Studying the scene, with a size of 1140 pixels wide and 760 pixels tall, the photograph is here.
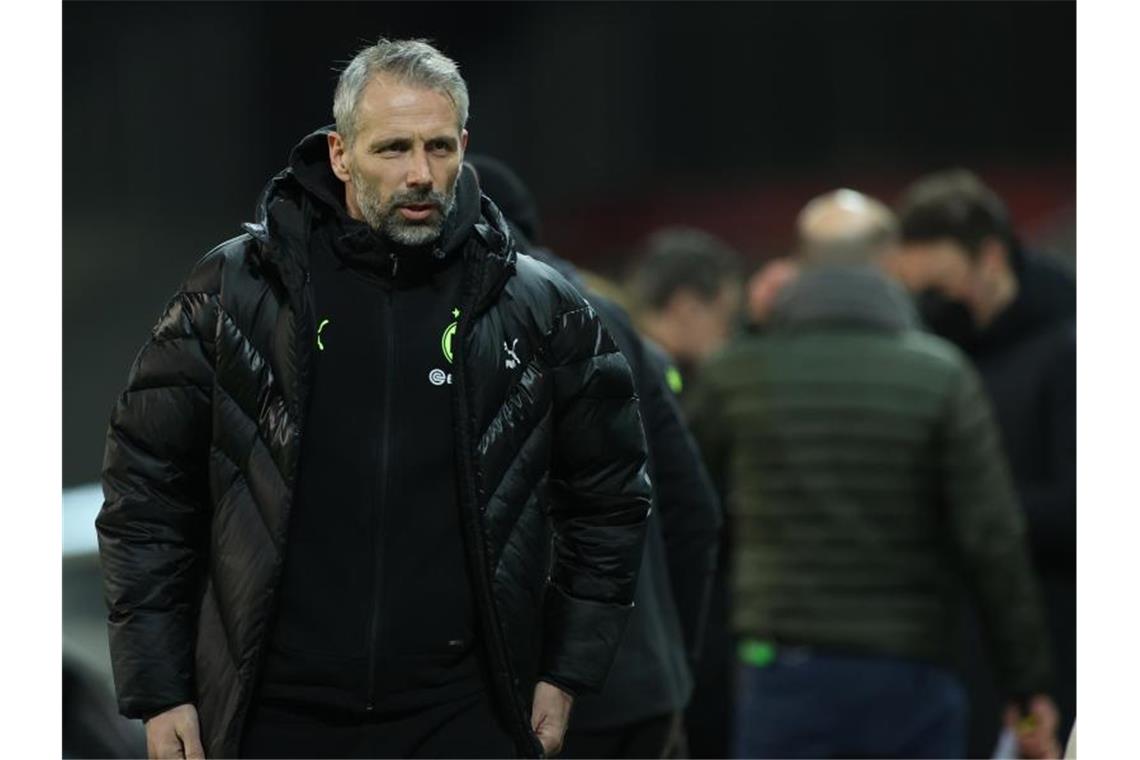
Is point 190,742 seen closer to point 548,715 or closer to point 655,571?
point 548,715

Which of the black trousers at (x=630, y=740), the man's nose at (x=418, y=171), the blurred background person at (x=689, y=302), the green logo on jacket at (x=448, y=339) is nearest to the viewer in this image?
the man's nose at (x=418, y=171)

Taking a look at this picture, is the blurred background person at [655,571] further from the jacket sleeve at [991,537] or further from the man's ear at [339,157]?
the jacket sleeve at [991,537]

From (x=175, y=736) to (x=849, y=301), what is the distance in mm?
2794

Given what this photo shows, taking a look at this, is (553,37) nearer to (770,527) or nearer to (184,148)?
(184,148)

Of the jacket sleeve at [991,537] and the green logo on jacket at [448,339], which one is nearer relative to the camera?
the green logo on jacket at [448,339]

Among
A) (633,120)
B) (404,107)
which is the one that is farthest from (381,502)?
(633,120)

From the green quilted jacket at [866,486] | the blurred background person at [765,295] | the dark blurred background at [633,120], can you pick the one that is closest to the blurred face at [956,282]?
the blurred background person at [765,295]

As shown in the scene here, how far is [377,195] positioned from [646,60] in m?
7.54

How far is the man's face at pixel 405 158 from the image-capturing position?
319 centimetres

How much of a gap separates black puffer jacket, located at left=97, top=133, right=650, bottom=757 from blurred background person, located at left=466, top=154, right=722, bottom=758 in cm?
68

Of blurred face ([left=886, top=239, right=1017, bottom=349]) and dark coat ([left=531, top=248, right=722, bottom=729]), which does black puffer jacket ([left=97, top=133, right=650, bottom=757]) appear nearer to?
dark coat ([left=531, top=248, right=722, bottom=729])

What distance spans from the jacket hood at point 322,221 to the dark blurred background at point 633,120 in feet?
13.6

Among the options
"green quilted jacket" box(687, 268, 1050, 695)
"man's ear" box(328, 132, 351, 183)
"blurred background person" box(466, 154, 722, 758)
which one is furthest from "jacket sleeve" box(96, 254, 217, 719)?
"green quilted jacket" box(687, 268, 1050, 695)

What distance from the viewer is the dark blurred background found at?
8492 millimetres
